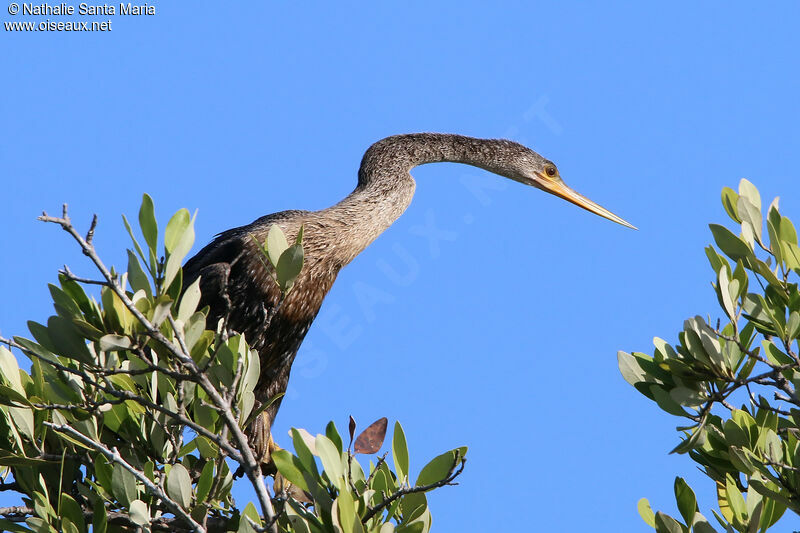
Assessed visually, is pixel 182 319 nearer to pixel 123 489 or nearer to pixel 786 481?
pixel 123 489

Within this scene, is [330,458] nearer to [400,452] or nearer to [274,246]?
[400,452]

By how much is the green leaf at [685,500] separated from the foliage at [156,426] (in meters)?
0.64

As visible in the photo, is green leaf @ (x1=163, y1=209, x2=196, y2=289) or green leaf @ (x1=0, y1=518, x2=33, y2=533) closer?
green leaf @ (x1=163, y1=209, x2=196, y2=289)

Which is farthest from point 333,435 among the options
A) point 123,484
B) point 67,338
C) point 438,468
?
point 67,338

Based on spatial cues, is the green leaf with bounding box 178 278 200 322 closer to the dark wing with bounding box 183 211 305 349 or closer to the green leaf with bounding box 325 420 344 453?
the green leaf with bounding box 325 420 344 453

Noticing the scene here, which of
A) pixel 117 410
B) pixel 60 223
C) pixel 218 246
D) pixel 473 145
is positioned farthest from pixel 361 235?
pixel 60 223

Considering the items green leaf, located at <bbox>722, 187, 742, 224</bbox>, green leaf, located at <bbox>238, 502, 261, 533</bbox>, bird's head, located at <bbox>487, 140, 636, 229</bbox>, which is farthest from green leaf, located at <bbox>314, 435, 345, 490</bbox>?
bird's head, located at <bbox>487, 140, 636, 229</bbox>

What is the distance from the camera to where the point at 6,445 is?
2.99 m

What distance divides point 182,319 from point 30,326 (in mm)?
388

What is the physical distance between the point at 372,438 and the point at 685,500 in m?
0.91

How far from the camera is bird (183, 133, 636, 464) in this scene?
4.48 metres

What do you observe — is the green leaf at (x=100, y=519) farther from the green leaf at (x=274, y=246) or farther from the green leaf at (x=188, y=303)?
the green leaf at (x=274, y=246)

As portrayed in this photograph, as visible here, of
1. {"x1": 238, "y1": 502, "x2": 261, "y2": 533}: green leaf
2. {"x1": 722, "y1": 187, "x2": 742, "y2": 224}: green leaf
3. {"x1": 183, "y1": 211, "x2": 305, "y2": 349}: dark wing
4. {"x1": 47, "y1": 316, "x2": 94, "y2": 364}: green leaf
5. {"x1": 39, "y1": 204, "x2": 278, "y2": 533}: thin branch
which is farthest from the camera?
{"x1": 183, "y1": 211, "x2": 305, "y2": 349}: dark wing

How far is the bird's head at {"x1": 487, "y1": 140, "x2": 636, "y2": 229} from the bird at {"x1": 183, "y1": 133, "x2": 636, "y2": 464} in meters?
0.56
